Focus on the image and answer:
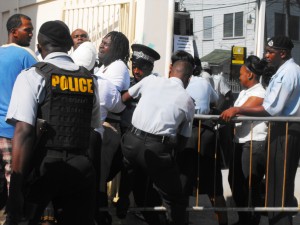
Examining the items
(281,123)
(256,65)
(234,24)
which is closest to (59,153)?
(281,123)

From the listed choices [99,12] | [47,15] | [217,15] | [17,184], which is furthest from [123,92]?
[217,15]

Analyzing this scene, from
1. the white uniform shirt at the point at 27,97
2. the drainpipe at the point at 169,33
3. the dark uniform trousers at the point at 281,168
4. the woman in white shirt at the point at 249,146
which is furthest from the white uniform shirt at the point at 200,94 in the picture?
the white uniform shirt at the point at 27,97

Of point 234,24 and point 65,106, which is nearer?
point 65,106

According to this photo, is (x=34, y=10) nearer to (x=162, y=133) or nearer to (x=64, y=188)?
(x=162, y=133)

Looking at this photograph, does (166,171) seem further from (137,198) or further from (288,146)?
(288,146)

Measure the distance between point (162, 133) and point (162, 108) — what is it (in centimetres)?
22

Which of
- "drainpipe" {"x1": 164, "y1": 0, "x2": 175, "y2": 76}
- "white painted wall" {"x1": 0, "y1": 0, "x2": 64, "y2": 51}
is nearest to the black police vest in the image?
"drainpipe" {"x1": 164, "y1": 0, "x2": 175, "y2": 76}

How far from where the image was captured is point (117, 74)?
17.6 feet

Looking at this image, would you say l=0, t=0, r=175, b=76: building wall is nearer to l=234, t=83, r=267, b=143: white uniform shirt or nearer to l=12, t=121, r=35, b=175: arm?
l=234, t=83, r=267, b=143: white uniform shirt

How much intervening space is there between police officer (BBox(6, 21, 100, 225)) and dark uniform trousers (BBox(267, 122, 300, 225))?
2.11m

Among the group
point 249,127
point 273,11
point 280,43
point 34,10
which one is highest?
point 273,11

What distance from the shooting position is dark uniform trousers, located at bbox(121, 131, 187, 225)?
4.93 meters

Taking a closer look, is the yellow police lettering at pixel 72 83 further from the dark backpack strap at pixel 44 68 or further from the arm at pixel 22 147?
the arm at pixel 22 147

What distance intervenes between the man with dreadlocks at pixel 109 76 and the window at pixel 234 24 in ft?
80.7
